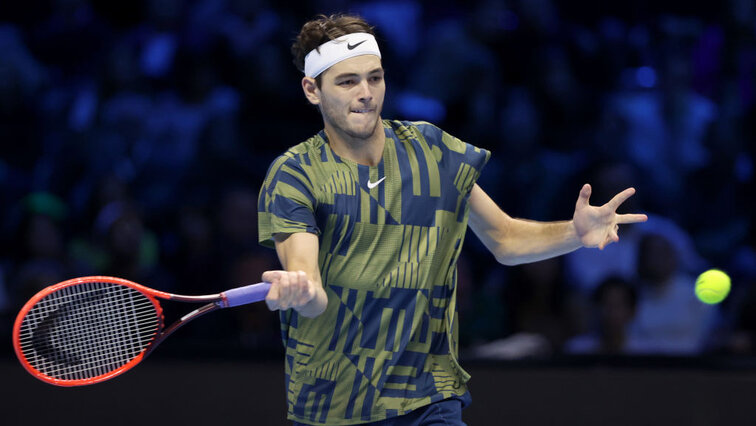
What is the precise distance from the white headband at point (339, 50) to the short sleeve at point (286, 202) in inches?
13.6

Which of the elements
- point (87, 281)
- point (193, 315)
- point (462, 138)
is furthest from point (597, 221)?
point (462, 138)

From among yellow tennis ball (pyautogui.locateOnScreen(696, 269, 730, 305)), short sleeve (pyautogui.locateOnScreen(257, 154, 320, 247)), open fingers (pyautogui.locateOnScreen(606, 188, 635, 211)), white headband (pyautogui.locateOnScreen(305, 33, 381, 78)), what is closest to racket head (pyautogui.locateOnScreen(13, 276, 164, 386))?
short sleeve (pyautogui.locateOnScreen(257, 154, 320, 247))

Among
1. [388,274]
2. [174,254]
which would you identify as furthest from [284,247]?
[174,254]

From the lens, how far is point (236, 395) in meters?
5.86

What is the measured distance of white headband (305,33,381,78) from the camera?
11.6 ft

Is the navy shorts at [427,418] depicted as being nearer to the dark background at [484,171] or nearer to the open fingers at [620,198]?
the open fingers at [620,198]

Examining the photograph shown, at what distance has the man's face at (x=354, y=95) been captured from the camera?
3473 millimetres

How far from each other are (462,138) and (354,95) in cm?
378

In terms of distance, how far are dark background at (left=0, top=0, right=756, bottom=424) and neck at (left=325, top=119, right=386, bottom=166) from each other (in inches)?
99.6

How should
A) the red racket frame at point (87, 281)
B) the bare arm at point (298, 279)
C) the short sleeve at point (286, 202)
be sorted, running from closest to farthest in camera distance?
the bare arm at point (298, 279)
the short sleeve at point (286, 202)
the red racket frame at point (87, 281)

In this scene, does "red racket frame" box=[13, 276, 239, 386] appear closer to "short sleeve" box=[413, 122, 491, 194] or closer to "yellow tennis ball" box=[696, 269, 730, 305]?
"short sleeve" box=[413, 122, 491, 194]

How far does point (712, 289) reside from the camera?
6215 mm

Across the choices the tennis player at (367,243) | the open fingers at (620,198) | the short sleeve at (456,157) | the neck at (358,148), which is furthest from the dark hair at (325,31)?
the open fingers at (620,198)

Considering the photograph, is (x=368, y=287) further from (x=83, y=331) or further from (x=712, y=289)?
(x=712, y=289)
